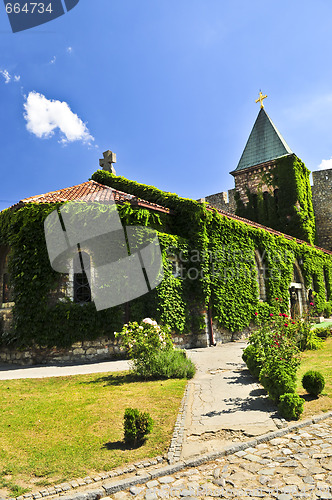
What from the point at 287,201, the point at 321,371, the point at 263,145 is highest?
the point at 263,145

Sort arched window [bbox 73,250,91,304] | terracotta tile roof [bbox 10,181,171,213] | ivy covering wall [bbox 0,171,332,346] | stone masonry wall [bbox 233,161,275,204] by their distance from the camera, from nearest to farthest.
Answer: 1. ivy covering wall [bbox 0,171,332,346]
2. arched window [bbox 73,250,91,304]
3. terracotta tile roof [bbox 10,181,171,213]
4. stone masonry wall [bbox 233,161,275,204]

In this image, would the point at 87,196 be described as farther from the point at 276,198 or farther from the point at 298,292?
the point at 276,198

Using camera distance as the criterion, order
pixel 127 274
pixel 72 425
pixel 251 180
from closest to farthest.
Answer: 1. pixel 72 425
2. pixel 127 274
3. pixel 251 180

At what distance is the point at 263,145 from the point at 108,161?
53.0 ft

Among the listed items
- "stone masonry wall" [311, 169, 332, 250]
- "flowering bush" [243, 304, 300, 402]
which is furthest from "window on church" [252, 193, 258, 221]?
"flowering bush" [243, 304, 300, 402]

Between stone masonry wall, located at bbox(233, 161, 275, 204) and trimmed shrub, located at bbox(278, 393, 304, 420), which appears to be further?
stone masonry wall, located at bbox(233, 161, 275, 204)

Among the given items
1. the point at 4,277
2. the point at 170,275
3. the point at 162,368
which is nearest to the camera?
the point at 162,368

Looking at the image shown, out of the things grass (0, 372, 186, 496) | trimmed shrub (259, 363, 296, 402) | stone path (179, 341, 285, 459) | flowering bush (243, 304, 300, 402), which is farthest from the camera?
flowering bush (243, 304, 300, 402)

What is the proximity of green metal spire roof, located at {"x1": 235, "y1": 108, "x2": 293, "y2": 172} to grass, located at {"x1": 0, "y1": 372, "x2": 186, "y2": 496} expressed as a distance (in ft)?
79.2

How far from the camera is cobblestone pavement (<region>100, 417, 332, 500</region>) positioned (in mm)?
3219

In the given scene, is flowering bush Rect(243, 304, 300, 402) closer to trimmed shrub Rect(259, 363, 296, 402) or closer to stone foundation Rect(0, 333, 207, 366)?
trimmed shrub Rect(259, 363, 296, 402)

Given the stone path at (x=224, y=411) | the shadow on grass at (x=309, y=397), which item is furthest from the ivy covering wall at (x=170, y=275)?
the shadow on grass at (x=309, y=397)

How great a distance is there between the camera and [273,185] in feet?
90.6

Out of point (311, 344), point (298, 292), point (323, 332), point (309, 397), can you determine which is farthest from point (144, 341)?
point (298, 292)
